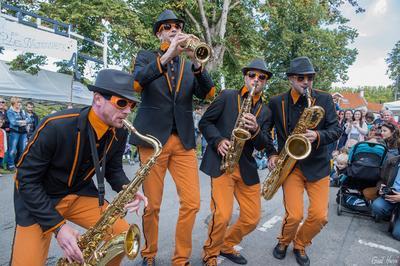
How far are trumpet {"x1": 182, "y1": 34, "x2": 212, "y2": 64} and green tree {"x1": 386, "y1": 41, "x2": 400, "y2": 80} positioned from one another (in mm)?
60038

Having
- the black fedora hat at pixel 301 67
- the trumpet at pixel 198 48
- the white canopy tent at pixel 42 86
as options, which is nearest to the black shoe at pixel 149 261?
the trumpet at pixel 198 48

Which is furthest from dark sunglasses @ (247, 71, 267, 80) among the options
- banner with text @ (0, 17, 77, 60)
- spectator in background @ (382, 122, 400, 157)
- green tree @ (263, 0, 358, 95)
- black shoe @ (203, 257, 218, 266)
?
green tree @ (263, 0, 358, 95)

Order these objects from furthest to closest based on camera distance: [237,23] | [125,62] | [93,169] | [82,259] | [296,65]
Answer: [237,23]
[125,62]
[296,65]
[93,169]
[82,259]

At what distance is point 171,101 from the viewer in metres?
3.35

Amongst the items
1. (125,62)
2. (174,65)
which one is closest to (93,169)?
(174,65)

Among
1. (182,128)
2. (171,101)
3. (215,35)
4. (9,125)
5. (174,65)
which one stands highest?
(215,35)

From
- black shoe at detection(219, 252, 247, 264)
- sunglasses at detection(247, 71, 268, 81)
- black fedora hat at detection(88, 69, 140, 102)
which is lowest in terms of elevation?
black shoe at detection(219, 252, 247, 264)

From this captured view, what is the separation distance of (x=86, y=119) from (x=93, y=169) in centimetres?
47

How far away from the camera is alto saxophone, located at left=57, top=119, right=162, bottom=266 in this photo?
2.46 m

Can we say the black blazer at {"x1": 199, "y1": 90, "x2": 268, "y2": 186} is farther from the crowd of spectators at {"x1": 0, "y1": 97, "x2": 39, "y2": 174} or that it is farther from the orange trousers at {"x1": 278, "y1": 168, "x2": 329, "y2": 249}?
the crowd of spectators at {"x1": 0, "y1": 97, "x2": 39, "y2": 174}

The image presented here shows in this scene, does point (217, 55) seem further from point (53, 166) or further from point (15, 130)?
point (53, 166)

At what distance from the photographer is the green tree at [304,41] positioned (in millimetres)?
19484

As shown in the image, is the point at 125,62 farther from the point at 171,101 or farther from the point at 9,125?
the point at 171,101

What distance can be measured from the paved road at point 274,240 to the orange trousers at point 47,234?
1.07 m
